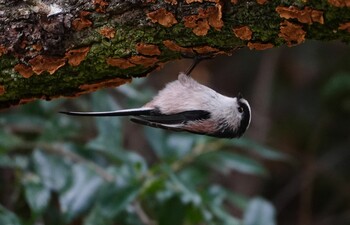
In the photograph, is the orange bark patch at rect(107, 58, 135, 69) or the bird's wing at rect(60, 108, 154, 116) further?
the bird's wing at rect(60, 108, 154, 116)

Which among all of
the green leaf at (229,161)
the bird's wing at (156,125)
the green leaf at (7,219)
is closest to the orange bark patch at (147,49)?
the bird's wing at (156,125)

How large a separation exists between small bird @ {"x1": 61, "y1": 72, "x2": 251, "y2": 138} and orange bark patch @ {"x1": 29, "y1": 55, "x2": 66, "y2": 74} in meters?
0.77

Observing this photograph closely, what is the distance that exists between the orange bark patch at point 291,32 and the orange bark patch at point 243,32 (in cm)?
7

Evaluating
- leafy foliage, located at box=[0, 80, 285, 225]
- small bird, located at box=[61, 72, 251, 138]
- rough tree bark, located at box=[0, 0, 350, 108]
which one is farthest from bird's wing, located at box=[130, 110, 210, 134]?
rough tree bark, located at box=[0, 0, 350, 108]

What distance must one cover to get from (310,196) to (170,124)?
8.82ft

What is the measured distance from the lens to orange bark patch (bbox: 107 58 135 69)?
188 cm

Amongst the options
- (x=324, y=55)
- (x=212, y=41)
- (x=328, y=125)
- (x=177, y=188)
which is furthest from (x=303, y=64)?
(x=212, y=41)

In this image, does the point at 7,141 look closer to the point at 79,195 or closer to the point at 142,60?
the point at 79,195

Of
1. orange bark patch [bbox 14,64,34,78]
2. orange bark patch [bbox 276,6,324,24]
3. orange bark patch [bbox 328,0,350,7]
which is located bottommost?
orange bark patch [bbox 14,64,34,78]

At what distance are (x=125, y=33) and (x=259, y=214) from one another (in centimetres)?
174

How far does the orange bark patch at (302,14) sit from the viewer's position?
5.17 feet

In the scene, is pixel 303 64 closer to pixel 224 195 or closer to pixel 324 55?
pixel 324 55

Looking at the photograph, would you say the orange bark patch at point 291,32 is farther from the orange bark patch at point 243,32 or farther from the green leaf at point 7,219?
the green leaf at point 7,219

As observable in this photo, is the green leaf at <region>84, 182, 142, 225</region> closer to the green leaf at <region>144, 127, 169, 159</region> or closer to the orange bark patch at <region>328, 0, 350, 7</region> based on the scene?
the green leaf at <region>144, 127, 169, 159</region>
